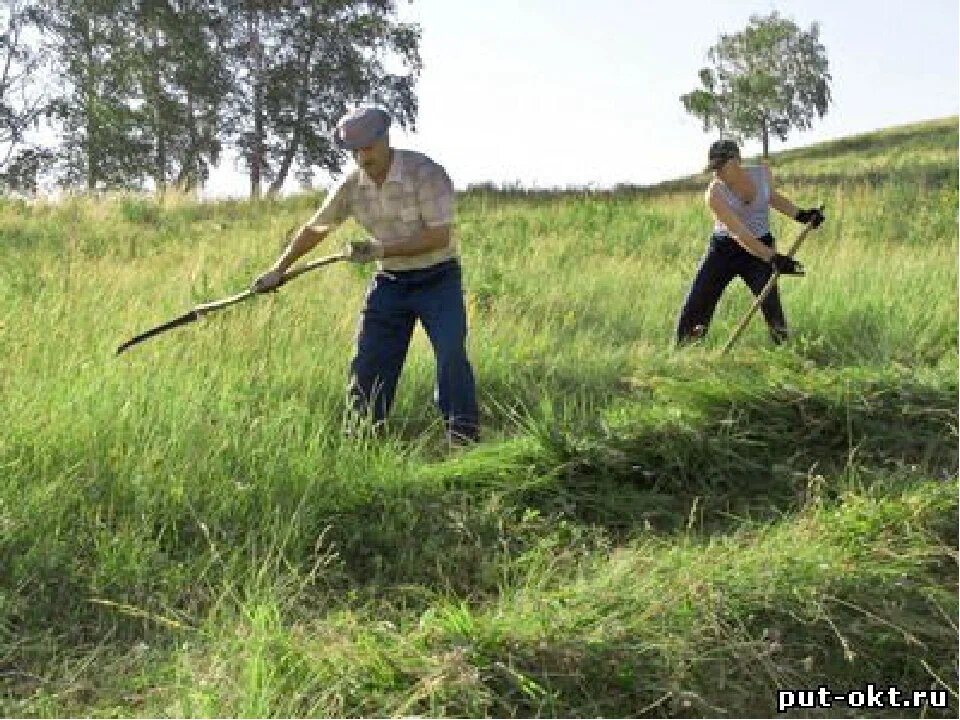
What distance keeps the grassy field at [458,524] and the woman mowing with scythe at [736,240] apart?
434 mm

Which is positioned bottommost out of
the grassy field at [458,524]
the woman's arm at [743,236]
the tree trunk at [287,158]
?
the grassy field at [458,524]

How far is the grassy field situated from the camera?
2816mm

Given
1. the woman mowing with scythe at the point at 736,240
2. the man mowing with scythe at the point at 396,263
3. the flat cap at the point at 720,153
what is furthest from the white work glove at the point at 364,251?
the flat cap at the point at 720,153

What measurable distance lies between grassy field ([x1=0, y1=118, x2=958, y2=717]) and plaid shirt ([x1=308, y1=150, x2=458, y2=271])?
2.32 ft

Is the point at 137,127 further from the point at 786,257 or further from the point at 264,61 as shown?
the point at 786,257

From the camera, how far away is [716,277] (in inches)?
255

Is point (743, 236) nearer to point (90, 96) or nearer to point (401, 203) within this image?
point (401, 203)

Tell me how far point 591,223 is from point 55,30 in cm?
1868

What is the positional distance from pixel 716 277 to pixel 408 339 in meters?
2.35

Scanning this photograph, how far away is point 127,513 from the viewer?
139 inches

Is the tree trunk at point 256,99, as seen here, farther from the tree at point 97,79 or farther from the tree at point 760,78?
the tree at point 760,78

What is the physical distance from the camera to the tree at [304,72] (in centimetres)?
2653

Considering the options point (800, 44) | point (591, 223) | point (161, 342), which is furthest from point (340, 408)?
point (800, 44)

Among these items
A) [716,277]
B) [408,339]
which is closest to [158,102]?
[716,277]
